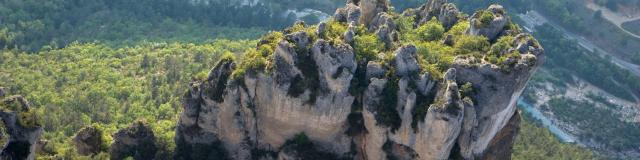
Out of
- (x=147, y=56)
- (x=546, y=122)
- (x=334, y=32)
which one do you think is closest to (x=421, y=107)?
(x=334, y=32)

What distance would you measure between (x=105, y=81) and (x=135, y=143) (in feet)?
124

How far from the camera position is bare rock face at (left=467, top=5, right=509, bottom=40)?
7338cm

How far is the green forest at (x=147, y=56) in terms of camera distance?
258 feet

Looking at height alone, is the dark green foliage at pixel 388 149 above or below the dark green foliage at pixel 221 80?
below

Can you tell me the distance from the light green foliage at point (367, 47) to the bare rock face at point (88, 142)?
25736mm

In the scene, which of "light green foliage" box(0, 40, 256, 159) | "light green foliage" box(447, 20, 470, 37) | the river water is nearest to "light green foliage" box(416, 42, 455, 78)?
"light green foliage" box(447, 20, 470, 37)

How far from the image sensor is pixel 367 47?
70.1 metres

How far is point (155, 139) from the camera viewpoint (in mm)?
76125

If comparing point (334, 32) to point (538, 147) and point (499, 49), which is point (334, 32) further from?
point (538, 147)

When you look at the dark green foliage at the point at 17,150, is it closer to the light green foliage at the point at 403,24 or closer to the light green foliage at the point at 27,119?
the light green foliage at the point at 27,119

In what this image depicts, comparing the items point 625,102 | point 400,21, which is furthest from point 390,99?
point 625,102

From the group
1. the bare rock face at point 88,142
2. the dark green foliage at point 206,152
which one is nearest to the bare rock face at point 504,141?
the dark green foliage at point 206,152

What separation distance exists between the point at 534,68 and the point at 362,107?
562 inches

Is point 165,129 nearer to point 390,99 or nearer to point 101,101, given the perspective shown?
point 101,101
